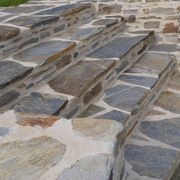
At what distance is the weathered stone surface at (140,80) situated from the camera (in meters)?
2.91

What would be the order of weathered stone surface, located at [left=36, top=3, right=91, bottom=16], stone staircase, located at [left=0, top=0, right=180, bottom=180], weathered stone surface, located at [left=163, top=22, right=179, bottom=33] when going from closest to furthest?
stone staircase, located at [left=0, top=0, right=180, bottom=180], weathered stone surface, located at [left=36, top=3, right=91, bottom=16], weathered stone surface, located at [left=163, top=22, right=179, bottom=33]

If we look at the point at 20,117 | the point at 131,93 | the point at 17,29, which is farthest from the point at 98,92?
the point at 20,117

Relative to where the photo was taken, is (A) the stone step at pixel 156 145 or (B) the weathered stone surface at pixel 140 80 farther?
(B) the weathered stone surface at pixel 140 80

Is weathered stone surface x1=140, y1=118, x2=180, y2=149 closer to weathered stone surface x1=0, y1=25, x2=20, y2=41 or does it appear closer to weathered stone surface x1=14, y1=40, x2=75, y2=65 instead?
weathered stone surface x1=14, y1=40, x2=75, y2=65

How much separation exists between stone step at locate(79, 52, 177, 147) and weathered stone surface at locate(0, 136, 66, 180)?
0.75 m

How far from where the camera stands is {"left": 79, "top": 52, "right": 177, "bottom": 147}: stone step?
8.18 feet

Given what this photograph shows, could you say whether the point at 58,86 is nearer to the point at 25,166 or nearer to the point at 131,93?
the point at 131,93

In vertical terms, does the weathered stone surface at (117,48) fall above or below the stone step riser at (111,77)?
above

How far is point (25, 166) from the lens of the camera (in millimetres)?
1325

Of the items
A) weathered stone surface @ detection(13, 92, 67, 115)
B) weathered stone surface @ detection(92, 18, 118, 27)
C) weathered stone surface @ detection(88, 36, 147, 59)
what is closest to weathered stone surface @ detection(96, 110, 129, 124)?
weathered stone surface @ detection(13, 92, 67, 115)

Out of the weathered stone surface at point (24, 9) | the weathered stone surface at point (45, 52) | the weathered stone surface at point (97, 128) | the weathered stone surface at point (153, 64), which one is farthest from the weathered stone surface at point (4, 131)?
the weathered stone surface at point (24, 9)

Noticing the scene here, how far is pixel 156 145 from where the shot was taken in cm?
241

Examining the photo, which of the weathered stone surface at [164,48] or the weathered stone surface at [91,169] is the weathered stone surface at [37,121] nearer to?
the weathered stone surface at [91,169]

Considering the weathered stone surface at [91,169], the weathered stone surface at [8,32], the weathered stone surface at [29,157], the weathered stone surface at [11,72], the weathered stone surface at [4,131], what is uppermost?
the weathered stone surface at [8,32]
